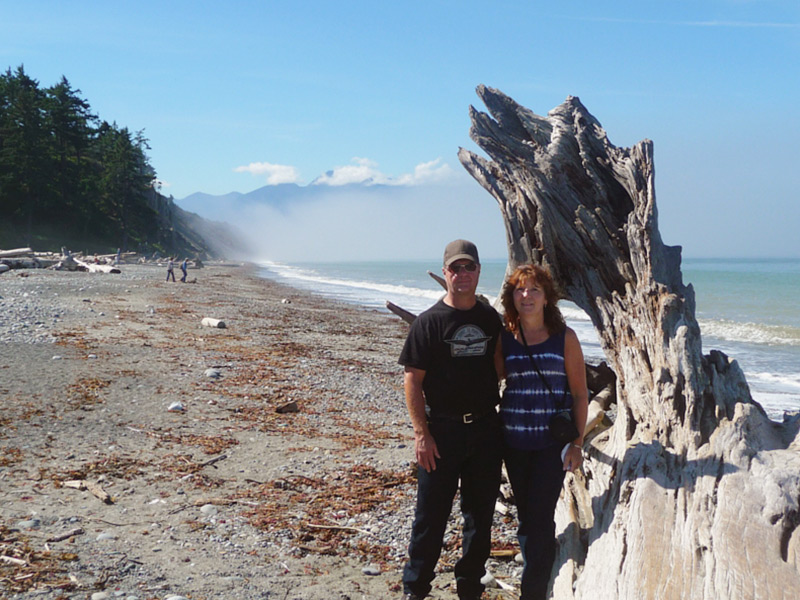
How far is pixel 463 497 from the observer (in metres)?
4.28

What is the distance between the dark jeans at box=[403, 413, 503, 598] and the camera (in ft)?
13.4

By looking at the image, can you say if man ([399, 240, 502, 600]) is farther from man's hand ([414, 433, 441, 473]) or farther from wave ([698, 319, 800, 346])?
wave ([698, 319, 800, 346])

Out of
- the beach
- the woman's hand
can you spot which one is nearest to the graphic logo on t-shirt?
the woman's hand

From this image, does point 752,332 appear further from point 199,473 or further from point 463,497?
point 463,497

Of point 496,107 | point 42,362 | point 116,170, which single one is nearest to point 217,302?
point 42,362

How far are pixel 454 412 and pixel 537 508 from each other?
2.57ft

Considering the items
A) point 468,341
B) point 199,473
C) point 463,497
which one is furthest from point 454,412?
point 199,473

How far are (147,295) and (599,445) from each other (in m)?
24.2

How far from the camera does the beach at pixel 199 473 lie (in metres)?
4.61

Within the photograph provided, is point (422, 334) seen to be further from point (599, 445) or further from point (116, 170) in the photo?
point (116, 170)

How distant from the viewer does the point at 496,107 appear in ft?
24.5

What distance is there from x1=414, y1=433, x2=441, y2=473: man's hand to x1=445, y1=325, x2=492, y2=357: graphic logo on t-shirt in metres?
0.57

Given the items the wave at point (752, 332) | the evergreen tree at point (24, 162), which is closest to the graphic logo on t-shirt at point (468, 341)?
the wave at point (752, 332)

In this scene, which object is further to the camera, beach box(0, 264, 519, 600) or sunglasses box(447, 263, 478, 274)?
beach box(0, 264, 519, 600)
